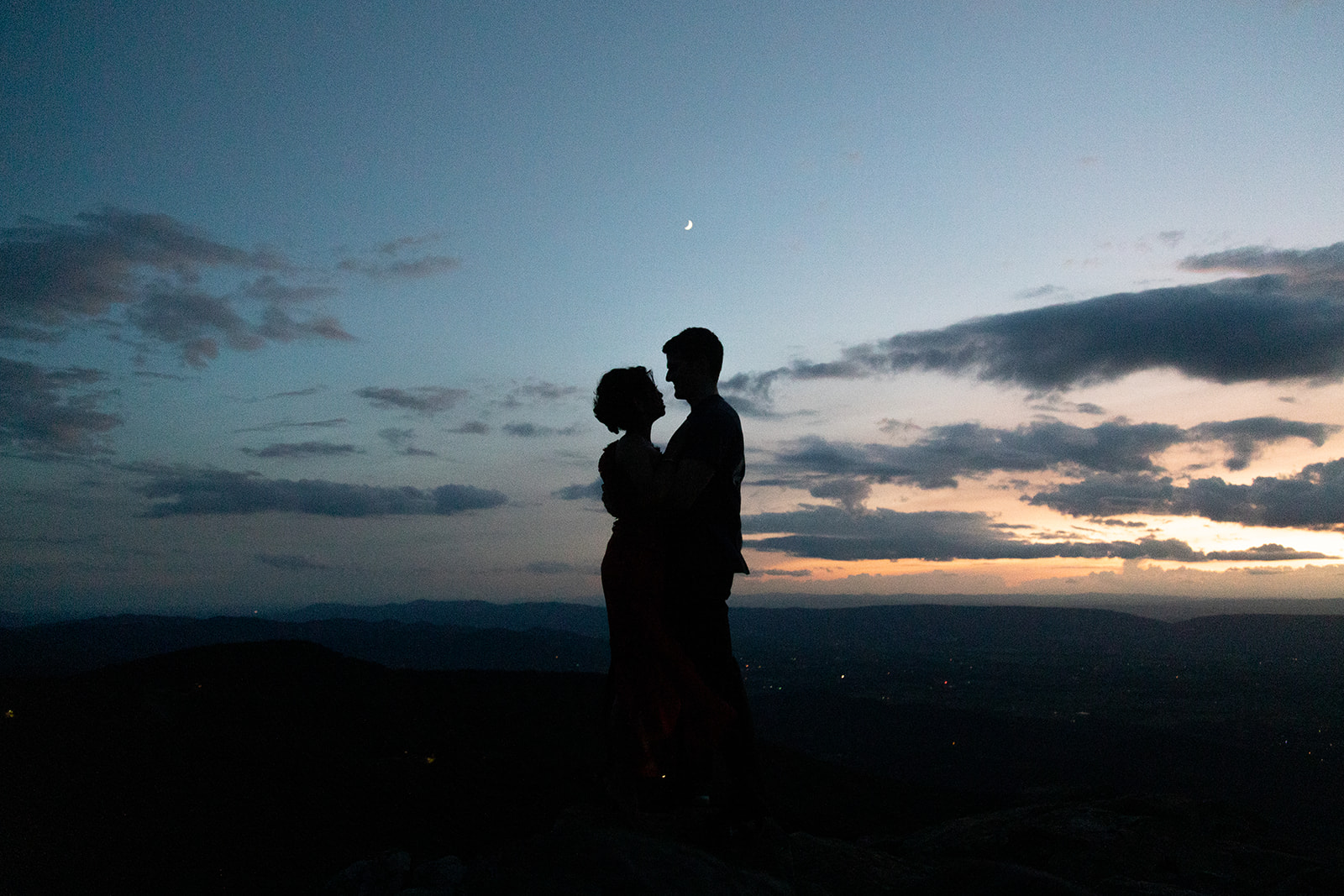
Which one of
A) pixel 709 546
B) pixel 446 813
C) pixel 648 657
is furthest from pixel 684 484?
pixel 446 813

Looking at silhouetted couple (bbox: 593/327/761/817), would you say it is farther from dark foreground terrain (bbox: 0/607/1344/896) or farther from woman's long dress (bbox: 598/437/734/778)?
dark foreground terrain (bbox: 0/607/1344/896)

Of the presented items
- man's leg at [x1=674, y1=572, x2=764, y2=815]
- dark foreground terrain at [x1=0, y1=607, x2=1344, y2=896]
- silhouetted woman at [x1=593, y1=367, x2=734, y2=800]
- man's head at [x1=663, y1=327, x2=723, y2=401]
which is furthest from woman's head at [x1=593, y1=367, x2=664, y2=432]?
dark foreground terrain at [x1=0, y1=607, x2=1344, y2=896]

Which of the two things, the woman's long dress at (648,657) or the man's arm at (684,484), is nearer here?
the man's arm at (684,484)

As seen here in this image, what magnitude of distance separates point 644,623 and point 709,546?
617 mm

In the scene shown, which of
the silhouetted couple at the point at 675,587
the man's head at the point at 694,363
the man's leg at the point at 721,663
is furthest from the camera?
the man's head at the point at 694,363

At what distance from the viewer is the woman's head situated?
14.7 ft

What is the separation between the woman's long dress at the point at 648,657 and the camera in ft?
14.7

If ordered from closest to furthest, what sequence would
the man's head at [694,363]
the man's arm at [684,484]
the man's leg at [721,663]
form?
the man's arm at [684,484] → the man's leg at [721,663] → the man's head at [694,363]

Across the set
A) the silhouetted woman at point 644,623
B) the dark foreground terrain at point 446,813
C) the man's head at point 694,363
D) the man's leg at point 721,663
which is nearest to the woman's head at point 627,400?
the silhouetted woman at point 644,623

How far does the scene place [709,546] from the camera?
456 centimetres

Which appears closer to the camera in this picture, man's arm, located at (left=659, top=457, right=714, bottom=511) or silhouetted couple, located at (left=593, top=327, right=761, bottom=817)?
man's arm, located at (left=659, top=457, right=714, bottom=511)

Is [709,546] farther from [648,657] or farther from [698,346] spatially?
[698,346]

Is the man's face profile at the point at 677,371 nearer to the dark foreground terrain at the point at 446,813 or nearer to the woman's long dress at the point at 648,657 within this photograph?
the woman's long dress at the point at 648,657

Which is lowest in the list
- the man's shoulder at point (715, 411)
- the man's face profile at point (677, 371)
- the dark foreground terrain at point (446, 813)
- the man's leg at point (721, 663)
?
the dark foreground terrain at point (446, 813)
